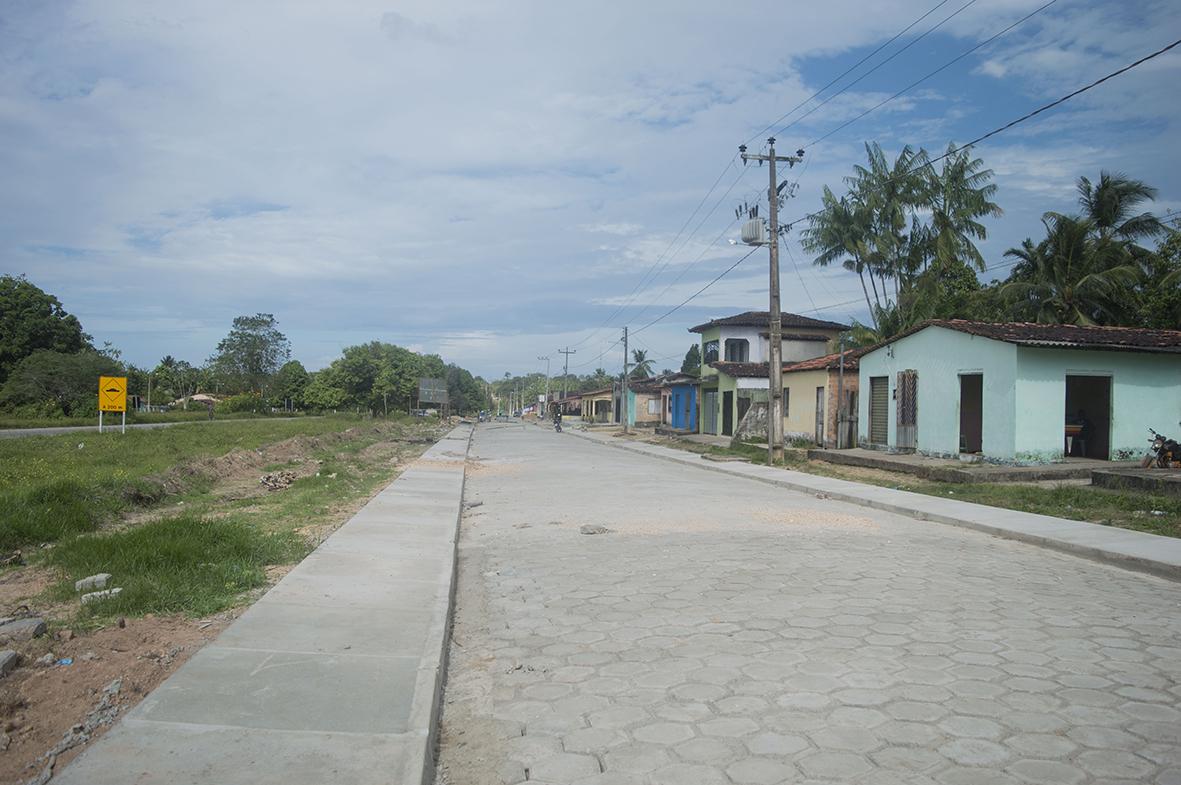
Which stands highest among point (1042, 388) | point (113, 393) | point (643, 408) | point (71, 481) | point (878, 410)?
point (1042, 388)

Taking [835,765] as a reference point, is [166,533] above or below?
above

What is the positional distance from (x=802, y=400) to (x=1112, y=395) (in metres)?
12.4

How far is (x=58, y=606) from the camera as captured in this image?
6062 millimetres

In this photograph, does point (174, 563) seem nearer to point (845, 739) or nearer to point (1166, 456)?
point (845, 739)

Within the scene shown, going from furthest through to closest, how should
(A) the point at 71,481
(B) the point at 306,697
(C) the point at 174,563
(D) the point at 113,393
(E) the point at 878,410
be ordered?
1. (D) the point at 113,393
2. (E) the point at 878,410
3. (A) the point at 71,481
4. (C) the point at 174,563
5. (B) the point at 306,697

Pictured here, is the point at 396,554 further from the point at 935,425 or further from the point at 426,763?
the point at 935,425

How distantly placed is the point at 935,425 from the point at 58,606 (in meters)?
21.0

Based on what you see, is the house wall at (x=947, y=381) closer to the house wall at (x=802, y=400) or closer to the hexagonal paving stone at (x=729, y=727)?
the house wall at (x=802, y=400)

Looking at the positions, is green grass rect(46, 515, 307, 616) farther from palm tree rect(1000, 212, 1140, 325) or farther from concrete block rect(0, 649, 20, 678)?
palm tree rect(1000, 212, 1140, 325)

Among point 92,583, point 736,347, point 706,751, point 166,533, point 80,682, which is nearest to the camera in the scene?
point 706,751

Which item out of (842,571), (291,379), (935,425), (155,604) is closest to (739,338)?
(935,425)

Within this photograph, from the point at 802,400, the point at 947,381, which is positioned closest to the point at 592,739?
the point at 947,381

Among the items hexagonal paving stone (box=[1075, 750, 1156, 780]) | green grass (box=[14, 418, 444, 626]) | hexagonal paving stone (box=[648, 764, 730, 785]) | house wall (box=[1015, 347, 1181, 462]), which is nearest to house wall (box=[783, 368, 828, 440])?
house wall (box=[1015, 347, 1181, 462])

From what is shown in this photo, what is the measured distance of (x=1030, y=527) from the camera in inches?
428
